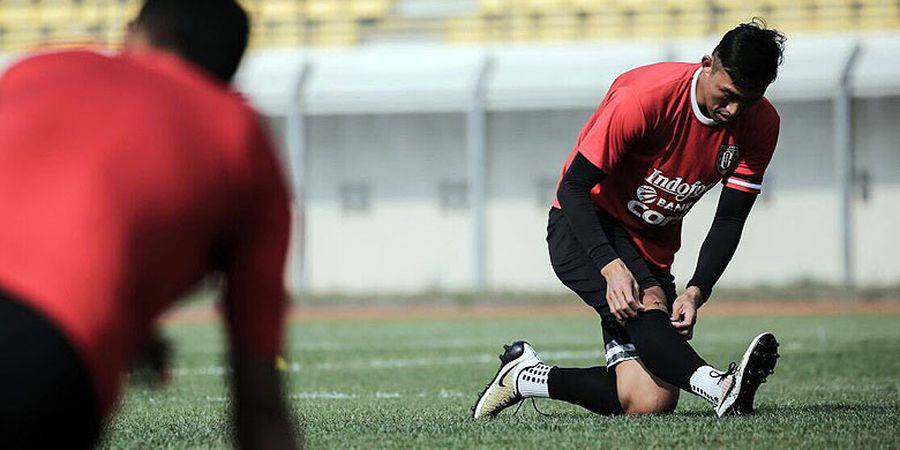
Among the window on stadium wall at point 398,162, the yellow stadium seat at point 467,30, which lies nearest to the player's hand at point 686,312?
the window on stadium wall at point 398,162

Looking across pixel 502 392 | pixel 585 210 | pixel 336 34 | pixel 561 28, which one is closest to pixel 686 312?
pixel 585 210

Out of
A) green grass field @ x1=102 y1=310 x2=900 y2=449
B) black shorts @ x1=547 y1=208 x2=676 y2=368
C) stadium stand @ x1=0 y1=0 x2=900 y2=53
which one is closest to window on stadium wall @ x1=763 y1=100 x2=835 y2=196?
stadium stand @ x1=0 y1=0 x2=900 y2=53

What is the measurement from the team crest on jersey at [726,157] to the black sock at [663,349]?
71 centimetres

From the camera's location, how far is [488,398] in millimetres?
6344

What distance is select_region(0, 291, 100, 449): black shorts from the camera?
2115mm

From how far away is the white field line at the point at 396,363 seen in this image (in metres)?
9.98

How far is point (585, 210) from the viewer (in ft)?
19.3

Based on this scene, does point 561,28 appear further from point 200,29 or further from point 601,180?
point 200,29

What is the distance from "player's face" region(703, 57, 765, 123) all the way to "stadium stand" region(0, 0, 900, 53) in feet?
63.5

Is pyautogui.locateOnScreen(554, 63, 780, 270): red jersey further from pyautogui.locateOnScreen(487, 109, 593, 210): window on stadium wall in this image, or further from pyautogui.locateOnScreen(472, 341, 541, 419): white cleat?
pyautogui.locateOnScreen(487, 109, 593, 210): window on stadium wall

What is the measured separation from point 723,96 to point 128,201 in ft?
12.8

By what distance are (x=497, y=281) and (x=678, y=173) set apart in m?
18.6

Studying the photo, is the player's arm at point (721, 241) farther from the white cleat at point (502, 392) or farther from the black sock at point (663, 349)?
the white cleat at point (502, 392)

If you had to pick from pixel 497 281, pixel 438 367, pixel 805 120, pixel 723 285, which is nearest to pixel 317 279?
pixel 497 281
